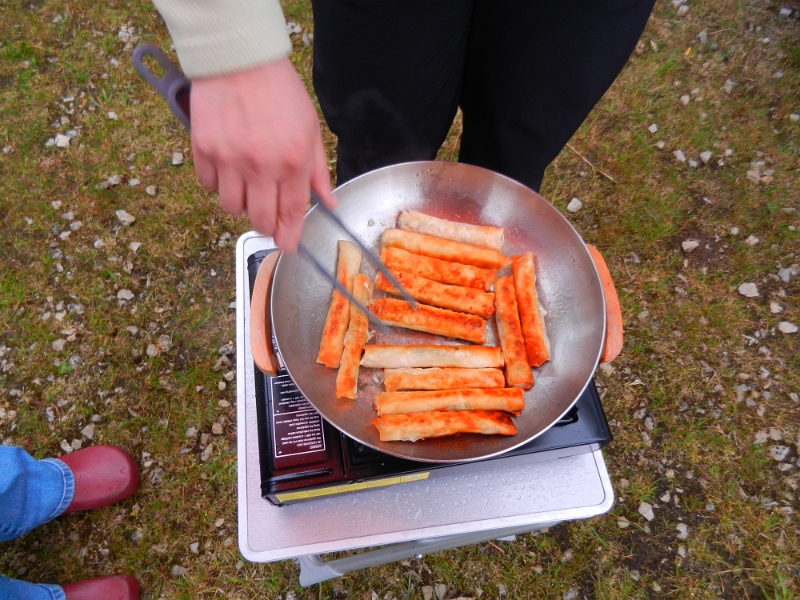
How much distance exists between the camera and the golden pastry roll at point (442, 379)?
6.50 ft

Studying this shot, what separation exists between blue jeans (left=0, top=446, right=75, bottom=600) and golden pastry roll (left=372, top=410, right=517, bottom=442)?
1997mm

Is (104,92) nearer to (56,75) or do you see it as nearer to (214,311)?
Answer: (56,75)

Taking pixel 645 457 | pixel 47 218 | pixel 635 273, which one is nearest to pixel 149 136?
pixel 47 218

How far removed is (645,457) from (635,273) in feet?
4.42

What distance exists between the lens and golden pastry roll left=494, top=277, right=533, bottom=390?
77.7 inches

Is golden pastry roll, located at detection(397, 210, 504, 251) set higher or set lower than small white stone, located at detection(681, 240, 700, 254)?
higher

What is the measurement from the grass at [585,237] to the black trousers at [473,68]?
186 centimetres

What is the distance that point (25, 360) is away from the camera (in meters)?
3.45

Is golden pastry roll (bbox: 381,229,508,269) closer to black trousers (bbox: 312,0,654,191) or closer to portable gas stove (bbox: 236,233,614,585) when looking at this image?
black trousers (bbox: 312,0,654,191)

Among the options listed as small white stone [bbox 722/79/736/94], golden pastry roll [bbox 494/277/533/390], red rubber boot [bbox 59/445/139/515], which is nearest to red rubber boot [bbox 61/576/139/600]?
red rubber boot [bbox 59/445/139/515]

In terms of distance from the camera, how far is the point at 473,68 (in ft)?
7.29

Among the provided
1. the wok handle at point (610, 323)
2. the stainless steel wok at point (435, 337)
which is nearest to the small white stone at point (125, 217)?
the stainless steel wok at point (435, 337)

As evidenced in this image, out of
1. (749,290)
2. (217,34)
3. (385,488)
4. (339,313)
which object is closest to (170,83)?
(217,34)

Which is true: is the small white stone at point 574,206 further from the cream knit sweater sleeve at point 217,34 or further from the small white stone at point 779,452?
the cream knit sweater sleeve at point 217,34
